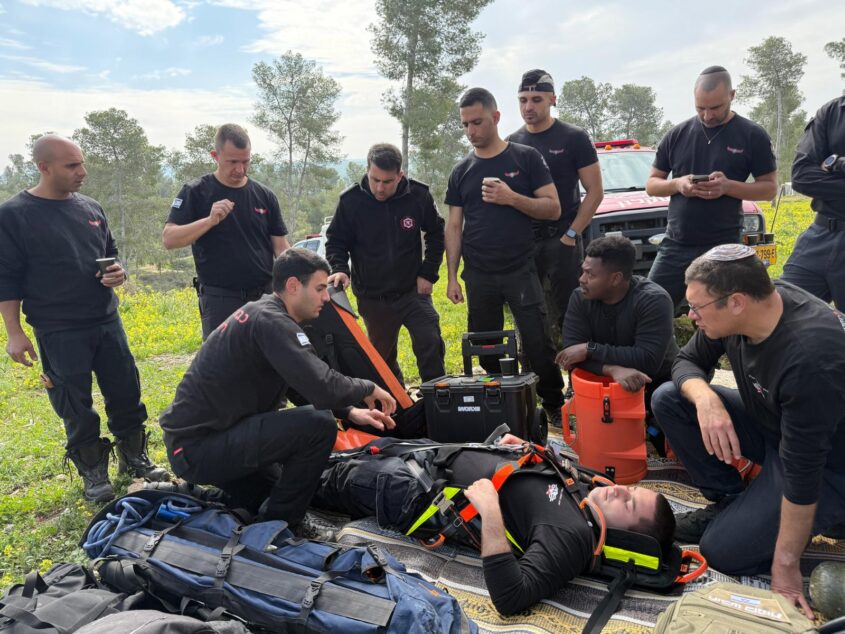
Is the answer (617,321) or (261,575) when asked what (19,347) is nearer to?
(261,575)

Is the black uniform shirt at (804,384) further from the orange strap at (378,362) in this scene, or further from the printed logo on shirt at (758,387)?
the orange strap at (378,362)

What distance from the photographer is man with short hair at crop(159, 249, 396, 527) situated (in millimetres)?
3188

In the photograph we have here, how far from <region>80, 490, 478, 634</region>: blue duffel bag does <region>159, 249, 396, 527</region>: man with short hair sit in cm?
34

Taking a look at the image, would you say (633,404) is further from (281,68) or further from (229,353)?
(281,68)

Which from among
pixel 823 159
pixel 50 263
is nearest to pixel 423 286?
pixel 50 263

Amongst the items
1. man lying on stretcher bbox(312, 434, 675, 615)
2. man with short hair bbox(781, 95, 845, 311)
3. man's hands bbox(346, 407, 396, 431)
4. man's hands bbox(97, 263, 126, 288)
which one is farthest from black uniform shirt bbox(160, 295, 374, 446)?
man with short hair bbox(781, 95, 845, 311)

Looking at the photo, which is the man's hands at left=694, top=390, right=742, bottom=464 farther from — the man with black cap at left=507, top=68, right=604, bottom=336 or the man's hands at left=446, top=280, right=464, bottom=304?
the man's hands at left=446, top=280, right=464, bottom=304

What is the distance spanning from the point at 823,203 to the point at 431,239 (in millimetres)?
2739

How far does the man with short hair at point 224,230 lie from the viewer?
173 inches

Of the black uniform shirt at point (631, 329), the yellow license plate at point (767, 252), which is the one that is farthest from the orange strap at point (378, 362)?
the yellow license plate at point (767, 252)

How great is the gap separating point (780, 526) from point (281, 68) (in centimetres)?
3783

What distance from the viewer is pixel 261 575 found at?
99.2 inches

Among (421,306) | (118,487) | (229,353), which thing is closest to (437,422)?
(421,306)

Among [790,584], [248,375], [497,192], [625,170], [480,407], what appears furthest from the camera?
[625,170]
